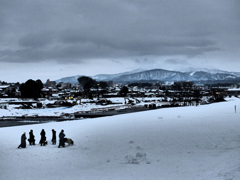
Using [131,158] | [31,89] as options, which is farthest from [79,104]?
[131,158]

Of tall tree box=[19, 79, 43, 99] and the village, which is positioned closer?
the village

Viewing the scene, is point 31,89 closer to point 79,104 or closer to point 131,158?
point 79,104

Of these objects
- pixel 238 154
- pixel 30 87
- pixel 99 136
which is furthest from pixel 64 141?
pixel 30 87

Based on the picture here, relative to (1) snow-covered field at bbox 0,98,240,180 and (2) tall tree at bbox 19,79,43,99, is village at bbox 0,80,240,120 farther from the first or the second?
(1) snow-covered field at bbox 0,98,240,180

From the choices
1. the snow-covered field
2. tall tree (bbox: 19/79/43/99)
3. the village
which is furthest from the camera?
tall tree (bbox: 19/79/43/99)

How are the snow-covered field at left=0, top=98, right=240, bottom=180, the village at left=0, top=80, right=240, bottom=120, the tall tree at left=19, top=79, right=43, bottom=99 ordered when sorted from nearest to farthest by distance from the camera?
the snow-covered field at left=0, top=98, right=240, bottom=180, the village at left=0, top=80, right=240, bottom=120, the tall tree at left=19, top=79, right=43, bottom=99

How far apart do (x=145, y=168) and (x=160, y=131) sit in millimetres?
10733

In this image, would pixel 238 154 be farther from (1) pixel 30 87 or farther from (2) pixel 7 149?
(1) pixel 30 87

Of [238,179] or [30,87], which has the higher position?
[30,87]

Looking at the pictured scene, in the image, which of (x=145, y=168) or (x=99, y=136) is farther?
(x=99, y=136)

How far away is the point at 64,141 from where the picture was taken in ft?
56.9

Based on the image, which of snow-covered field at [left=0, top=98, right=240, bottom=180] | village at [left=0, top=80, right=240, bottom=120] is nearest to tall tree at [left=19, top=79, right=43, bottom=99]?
village at [left=0, top=80, right=240, bottom=120]

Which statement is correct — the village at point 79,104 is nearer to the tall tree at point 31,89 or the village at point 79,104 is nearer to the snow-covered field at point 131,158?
the tall tree at point 31,89

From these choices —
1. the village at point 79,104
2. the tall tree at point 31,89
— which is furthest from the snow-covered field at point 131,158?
the tall tree at point 31,89
